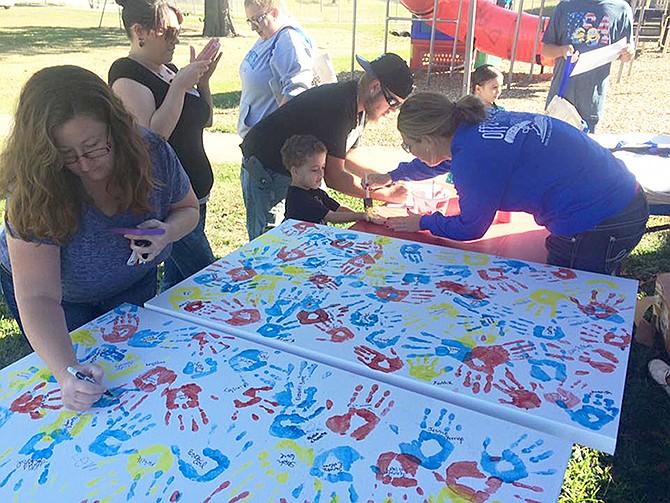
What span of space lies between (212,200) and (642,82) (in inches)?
299

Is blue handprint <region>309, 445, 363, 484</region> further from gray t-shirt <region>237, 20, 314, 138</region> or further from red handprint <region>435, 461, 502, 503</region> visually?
gray t-shirt <region>237, 20, 314, 138</region>

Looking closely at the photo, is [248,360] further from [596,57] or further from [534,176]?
[596,57]

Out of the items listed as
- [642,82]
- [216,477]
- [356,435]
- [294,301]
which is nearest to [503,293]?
[294,301]

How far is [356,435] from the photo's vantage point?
1.15 meters

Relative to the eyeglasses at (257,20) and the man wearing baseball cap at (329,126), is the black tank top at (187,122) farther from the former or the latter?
the eyeglasses at (257,20)

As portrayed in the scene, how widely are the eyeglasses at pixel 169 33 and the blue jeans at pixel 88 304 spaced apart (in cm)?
90

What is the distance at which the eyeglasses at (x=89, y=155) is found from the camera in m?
1.34

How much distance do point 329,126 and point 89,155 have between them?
1319 millimetres

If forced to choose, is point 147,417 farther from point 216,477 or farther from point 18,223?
point 18,223

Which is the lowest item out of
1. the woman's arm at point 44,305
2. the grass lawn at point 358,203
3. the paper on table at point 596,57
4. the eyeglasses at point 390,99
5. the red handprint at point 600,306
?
the grass lawn at point 358,203

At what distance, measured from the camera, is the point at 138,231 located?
1.55m

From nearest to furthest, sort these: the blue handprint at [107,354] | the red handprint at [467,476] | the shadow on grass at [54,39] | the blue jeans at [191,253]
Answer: the red handprint at [467,476]
the blue handprint at [107,354]
the blue jeans at [191,253]
the shadow on grass at [54,39]

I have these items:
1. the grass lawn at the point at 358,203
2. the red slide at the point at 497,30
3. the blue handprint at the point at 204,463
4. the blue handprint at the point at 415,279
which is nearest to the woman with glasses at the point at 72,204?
the grass lawn at the point at 358,203

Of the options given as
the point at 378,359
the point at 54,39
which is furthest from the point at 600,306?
the point at 54,39
